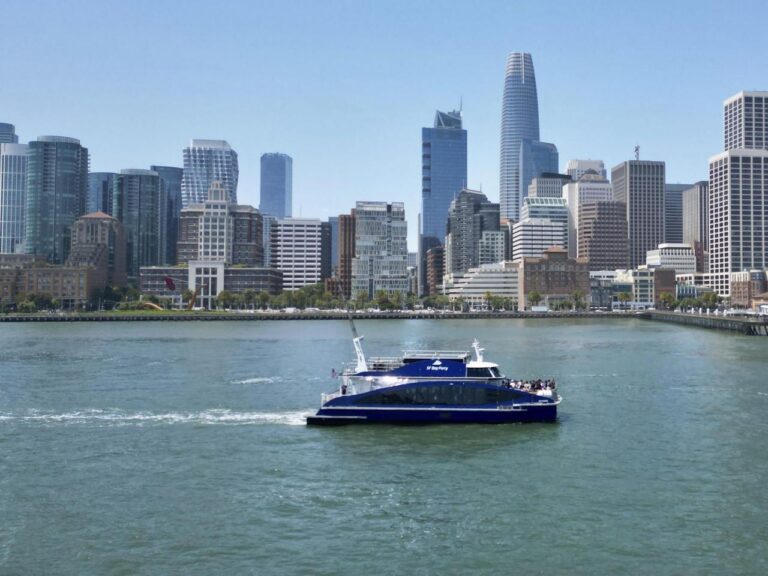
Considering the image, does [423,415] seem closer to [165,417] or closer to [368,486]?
[368,486]

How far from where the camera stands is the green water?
94.6ft

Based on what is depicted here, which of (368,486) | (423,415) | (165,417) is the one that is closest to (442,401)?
(423,415)

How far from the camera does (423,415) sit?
168ft

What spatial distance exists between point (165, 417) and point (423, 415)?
18046 millimetres

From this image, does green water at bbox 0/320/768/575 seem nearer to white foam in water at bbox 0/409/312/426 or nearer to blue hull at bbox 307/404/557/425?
white foam in water at bbox 0/409/312/426

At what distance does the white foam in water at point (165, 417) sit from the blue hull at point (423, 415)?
2469 millimetres

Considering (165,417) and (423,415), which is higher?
(423,415)

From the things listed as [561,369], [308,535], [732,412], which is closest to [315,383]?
[561,369]

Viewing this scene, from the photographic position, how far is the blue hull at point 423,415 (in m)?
50.9

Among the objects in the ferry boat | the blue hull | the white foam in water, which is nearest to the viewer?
the blue hull

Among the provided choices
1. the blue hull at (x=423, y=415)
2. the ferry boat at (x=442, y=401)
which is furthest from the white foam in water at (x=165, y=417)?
the ferry boat at (x=442, y=401)

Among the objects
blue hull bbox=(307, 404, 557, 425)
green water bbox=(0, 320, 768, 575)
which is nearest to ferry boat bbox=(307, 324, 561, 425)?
blue hull bbox=(307, 404, 557, 425)

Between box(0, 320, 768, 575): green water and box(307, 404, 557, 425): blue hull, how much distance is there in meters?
0.97

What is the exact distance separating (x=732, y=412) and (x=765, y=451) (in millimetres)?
13127
